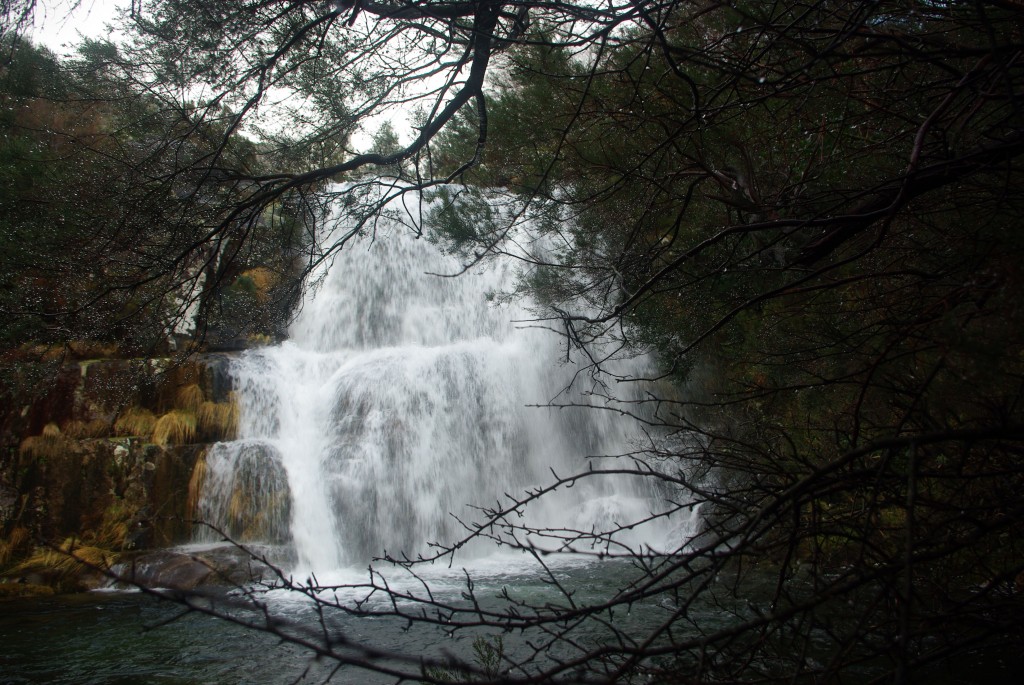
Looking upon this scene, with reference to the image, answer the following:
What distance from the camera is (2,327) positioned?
13.6 feet

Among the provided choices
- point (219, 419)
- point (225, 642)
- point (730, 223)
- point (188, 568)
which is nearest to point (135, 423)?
point (219, 419)

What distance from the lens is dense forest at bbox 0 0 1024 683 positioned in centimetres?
171

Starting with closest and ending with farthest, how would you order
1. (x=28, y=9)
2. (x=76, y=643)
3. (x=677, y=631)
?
(x=28, y=9) < (x=677, y=631) < (x=76, y=643)

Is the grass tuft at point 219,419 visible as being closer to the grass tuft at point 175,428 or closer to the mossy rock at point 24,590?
the grass tuft at point 175,428

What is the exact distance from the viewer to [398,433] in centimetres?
1063

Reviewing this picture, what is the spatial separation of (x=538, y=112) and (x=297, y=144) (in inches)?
74.9

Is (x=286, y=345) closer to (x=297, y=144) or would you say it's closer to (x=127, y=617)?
(x=127, y=617)

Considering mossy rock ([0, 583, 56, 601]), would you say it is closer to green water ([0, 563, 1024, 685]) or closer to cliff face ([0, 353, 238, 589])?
green water ([0, 563, 1024, 685])

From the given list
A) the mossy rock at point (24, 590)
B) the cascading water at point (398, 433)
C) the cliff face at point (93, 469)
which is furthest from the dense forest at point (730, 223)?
the cascading water at point (398, 433)

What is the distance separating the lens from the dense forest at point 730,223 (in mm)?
1709

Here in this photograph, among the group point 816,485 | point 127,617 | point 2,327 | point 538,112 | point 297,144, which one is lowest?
point 127,617

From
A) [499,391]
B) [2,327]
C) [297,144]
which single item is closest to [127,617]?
[2,327]

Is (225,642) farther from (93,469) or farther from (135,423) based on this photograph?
(135,423)

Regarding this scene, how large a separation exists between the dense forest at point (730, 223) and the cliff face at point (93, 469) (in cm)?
430
